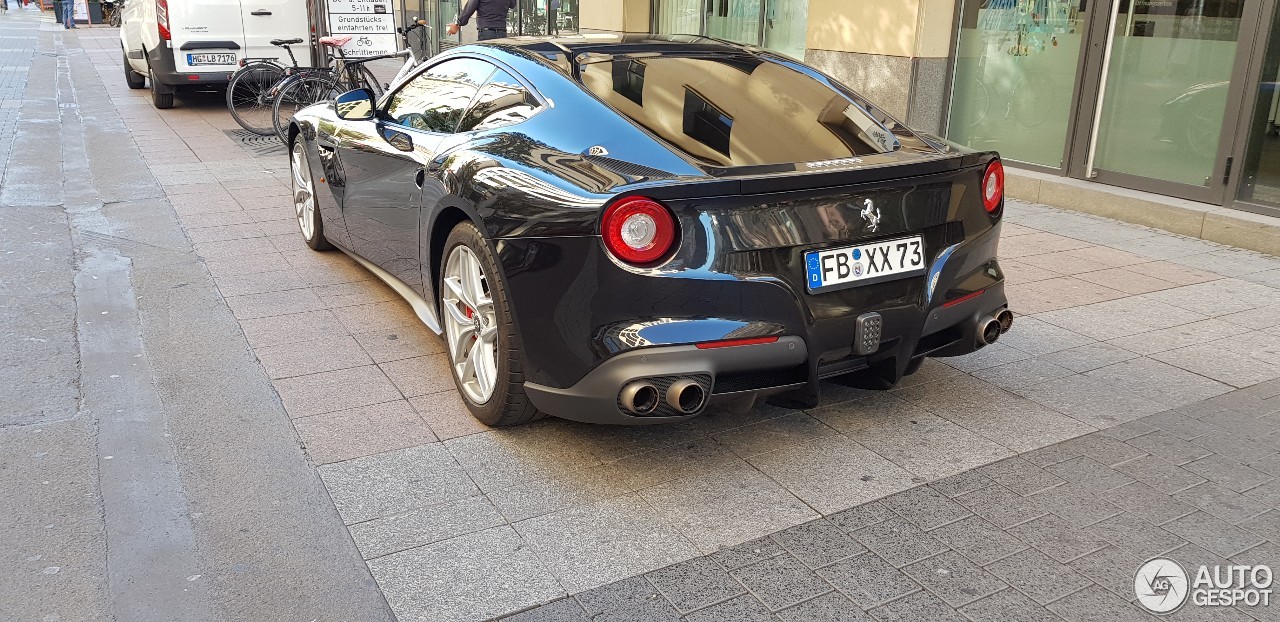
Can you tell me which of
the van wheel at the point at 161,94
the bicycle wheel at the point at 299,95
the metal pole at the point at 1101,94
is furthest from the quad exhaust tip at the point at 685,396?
the van wheel at the point at 161,94

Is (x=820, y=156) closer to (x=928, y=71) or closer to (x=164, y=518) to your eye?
(x=164, y=518)

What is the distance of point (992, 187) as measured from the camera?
13.0ft

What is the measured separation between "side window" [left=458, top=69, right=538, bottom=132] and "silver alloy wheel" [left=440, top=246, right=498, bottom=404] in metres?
0.55

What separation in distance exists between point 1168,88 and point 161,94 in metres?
12.0

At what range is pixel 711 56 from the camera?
4.38 metres

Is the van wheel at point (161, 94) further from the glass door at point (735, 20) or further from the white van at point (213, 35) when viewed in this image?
the glass door at point (735, 20)

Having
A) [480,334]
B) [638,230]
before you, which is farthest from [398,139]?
[638,230]

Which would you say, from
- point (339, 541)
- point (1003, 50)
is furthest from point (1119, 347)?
point (1003, 50)

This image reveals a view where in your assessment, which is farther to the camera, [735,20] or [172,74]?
[172,74]

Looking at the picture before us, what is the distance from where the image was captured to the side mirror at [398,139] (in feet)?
15.3

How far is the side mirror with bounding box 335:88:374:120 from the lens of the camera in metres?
5.62

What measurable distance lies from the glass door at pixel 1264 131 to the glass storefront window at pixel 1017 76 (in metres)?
1.51

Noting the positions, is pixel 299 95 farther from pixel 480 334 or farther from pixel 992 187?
pixel 992 187

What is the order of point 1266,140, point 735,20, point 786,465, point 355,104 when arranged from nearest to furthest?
point 786,465
point 355,104
point 1266,140
point 735,20
